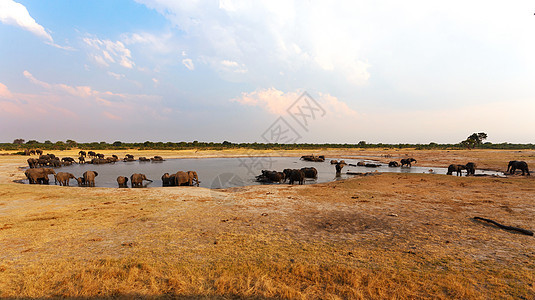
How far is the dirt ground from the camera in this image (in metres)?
4.36

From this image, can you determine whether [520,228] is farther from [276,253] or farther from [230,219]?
[230,219]

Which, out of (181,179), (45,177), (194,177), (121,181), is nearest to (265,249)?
(181,179)

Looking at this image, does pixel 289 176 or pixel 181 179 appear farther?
pixel 289 176

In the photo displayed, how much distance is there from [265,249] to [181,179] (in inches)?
598

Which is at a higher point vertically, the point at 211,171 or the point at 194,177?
the point at 194,177

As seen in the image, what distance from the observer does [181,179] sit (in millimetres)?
19406

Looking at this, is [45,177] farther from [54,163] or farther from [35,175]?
[54,163]

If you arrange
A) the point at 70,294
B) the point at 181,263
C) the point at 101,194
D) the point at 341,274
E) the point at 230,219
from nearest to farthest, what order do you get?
1. the point at 70,294
2. the point at 341,274
3. the point at 181,263
4. the point at 230,219
5. the point at 101,194

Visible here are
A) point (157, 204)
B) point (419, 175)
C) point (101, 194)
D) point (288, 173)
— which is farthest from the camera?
point (288, 173)

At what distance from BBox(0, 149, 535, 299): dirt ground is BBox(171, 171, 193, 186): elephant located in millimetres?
7190

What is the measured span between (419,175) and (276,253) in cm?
2126

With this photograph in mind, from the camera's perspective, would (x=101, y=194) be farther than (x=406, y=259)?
Yes

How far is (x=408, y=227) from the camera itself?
8.07 meters

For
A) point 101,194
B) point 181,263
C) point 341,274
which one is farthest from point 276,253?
point 101,194
